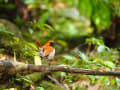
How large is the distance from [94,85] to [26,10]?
138 inches

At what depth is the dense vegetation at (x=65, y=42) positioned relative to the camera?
324 cm

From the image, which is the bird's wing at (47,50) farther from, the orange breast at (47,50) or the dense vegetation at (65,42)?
the dense vegetation at (65,42)

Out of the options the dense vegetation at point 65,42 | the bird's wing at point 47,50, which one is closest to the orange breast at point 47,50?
the bird's wing at point 47,50

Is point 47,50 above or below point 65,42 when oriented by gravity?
below

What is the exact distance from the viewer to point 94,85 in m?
3.69

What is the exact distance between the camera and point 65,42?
5.55 metres

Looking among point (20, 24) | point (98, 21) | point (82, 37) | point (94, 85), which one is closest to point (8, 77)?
point (94, 85)

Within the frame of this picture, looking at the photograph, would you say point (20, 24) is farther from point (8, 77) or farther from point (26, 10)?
point (8, 77)

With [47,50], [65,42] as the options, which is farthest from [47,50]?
[65,42]

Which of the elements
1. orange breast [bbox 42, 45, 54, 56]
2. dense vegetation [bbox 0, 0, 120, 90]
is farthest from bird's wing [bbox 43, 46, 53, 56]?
dense vegetation [bbox 0, 0, 120, 90]

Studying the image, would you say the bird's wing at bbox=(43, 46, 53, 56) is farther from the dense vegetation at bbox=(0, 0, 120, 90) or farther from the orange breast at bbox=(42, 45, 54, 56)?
the dense vegetation at bbox=(0, 0, 120, 90)

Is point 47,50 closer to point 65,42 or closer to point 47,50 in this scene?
point 47,50

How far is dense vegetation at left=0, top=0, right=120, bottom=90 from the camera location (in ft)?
10.6

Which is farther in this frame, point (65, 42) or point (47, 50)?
point (65, 42)
